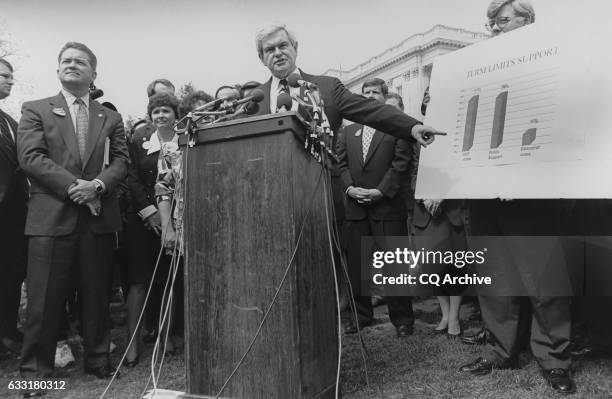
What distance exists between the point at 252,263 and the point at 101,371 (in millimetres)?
1621

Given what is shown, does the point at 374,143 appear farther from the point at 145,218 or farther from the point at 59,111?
the point at 59,111

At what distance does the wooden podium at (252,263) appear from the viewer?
5.22ft

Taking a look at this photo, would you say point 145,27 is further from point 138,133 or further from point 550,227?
point 550,227

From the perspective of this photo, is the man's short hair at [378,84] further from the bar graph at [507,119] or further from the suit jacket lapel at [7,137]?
the suit jacket lapel at [7,137]

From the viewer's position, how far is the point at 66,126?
105 inches

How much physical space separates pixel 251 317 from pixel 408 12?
11.2ft

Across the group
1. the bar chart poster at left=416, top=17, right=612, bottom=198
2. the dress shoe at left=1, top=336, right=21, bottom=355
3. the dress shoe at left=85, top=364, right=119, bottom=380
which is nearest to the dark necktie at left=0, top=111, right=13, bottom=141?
the dress shoe at left=1, top=336, right=21, bottom=355

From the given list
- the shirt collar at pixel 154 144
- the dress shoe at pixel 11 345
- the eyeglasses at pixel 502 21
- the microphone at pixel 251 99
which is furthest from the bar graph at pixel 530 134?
the dress shoe at pixel 11 345

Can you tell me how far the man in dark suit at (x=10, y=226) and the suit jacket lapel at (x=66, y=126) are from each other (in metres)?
0.71

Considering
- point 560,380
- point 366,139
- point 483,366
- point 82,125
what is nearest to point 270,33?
point 82,125

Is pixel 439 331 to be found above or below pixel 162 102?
below

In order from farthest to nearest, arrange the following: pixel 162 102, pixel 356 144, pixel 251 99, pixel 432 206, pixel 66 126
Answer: pixel 356 144 < pixel 162 102 < pixel 432 206 < pixel 66 126 < pixel 251 99

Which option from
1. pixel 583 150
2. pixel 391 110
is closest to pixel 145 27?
pixel 391 110

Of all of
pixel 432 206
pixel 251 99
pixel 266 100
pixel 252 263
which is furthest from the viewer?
pixel 432 206
